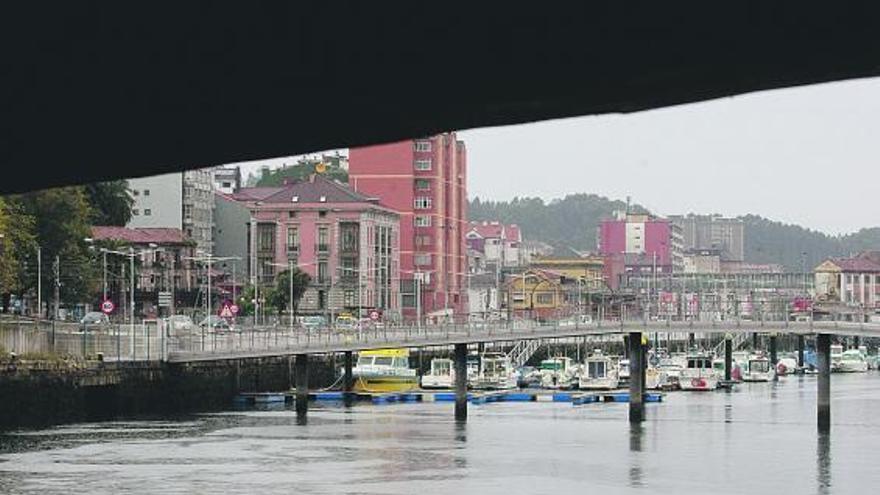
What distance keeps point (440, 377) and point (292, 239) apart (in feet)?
189

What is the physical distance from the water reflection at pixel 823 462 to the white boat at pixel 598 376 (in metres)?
45.5

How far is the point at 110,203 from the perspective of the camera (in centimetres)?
15412

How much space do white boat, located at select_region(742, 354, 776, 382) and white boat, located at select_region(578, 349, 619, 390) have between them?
27260mm

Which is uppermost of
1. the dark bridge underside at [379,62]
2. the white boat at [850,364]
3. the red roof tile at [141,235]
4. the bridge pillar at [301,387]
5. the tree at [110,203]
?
the tree at [110,203]

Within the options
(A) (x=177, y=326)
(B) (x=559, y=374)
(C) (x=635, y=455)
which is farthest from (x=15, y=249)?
(C) (x=635, y=455)

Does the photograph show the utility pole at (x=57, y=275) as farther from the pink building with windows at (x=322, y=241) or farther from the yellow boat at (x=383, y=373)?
the pink building with windows at (x=322, y=241)

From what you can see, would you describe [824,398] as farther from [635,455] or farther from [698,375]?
[698,375]

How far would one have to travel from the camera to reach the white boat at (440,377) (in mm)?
129000

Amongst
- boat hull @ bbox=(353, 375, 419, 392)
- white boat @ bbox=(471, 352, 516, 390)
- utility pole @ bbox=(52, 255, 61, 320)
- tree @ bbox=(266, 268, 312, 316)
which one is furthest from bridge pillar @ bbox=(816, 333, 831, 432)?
tree @ bbox=(266, 268, 312, 316)

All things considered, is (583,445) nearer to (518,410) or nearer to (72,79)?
(518,410)

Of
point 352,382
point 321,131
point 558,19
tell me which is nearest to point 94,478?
point 321,131

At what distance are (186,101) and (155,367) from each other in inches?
3303

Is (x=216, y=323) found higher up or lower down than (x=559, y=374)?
higher up

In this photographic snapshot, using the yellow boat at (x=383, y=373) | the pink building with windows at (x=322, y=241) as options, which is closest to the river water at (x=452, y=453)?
the yellow boat at (x=383, y=373)
